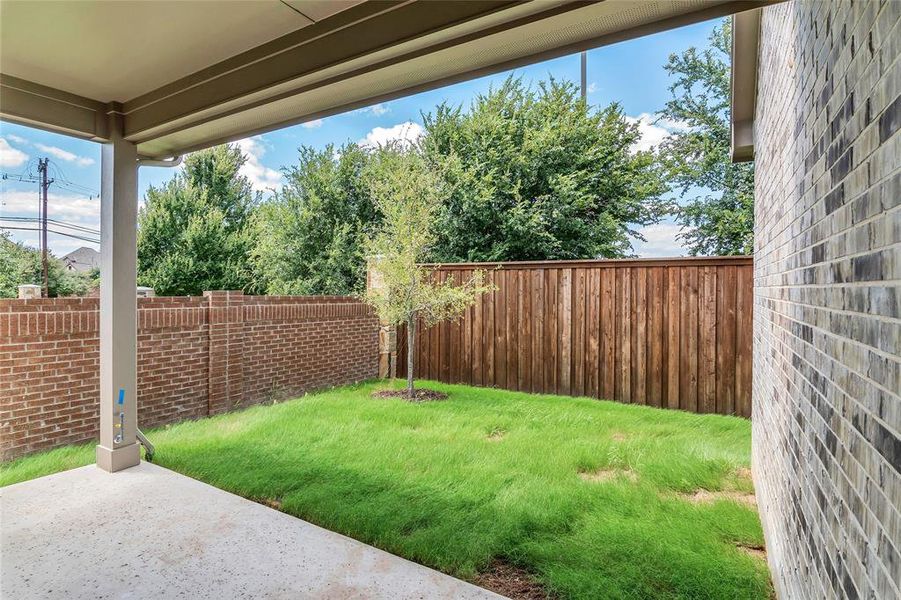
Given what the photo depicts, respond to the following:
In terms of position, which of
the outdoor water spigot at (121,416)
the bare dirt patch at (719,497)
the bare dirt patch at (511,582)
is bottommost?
the bare dirt patch at (511,582)

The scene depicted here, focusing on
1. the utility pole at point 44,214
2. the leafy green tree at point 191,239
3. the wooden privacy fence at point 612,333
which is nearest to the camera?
the wooden privacy fence at point 612,333

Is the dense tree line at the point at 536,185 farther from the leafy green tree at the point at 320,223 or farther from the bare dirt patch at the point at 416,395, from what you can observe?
the bare dirt patch at the point at 416,395

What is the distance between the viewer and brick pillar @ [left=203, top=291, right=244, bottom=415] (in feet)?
17.2

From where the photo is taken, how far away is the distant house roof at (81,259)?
55.9 feet

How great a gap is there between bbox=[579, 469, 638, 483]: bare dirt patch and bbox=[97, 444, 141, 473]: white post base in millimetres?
3324

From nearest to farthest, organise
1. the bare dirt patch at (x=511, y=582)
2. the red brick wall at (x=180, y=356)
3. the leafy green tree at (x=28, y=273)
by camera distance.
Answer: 1. the bare dirt patch at (x=511, y=582)
2. the red brick wall at (x=180, y=356)
3. the leafy green tree at (x=28, y=273)

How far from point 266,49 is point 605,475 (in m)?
3.42

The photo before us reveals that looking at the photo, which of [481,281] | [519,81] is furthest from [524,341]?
[519,81]

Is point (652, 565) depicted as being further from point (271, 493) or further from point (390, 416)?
point (390, 416)

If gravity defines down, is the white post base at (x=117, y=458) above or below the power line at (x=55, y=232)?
below

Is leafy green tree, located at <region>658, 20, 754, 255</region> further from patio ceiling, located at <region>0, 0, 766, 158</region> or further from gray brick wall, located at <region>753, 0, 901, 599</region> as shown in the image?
patio ceiling, located at <region>0, 0, 766, 158</region>

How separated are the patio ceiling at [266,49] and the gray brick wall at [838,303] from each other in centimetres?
56

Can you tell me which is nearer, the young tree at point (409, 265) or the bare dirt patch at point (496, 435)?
the bare dirt patch at point (496, 435)

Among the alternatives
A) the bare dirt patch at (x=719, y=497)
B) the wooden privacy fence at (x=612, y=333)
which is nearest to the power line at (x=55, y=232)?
the wooden privacy fence at (x=612, y=333)
